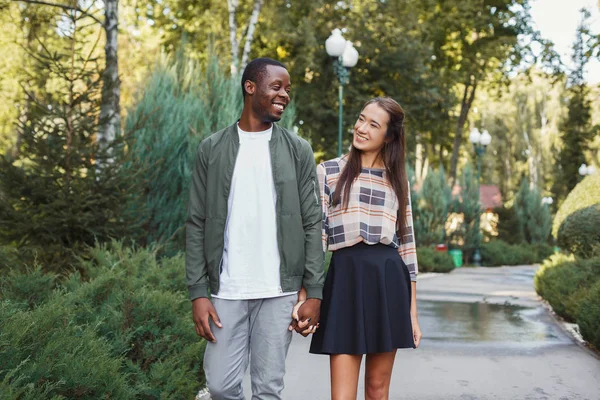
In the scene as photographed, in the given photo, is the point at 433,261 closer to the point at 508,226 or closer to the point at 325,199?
the point at 508,226

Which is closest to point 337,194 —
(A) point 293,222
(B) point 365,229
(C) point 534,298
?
(B) point 365,229

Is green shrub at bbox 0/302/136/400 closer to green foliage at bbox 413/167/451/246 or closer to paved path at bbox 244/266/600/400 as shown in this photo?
paved path at bbox 244/266/600/400

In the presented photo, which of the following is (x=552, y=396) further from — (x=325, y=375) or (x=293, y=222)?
(x=293, y=222)

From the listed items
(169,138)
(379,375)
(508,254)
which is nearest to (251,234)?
(379,375)

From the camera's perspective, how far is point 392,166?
13.8ft

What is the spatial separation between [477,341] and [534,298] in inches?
248

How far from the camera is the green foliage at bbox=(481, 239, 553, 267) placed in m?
29.9

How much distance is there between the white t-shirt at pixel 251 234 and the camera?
11.7 feet

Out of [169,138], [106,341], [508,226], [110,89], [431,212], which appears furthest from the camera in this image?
[508,226]

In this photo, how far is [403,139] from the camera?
429cm

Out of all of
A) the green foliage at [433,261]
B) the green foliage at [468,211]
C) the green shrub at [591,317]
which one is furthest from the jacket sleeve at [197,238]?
the green foliage at [468,211]

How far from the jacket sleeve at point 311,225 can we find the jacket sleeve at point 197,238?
424 mm

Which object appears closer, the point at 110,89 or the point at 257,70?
the point at 257,70

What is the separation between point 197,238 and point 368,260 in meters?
0.91
